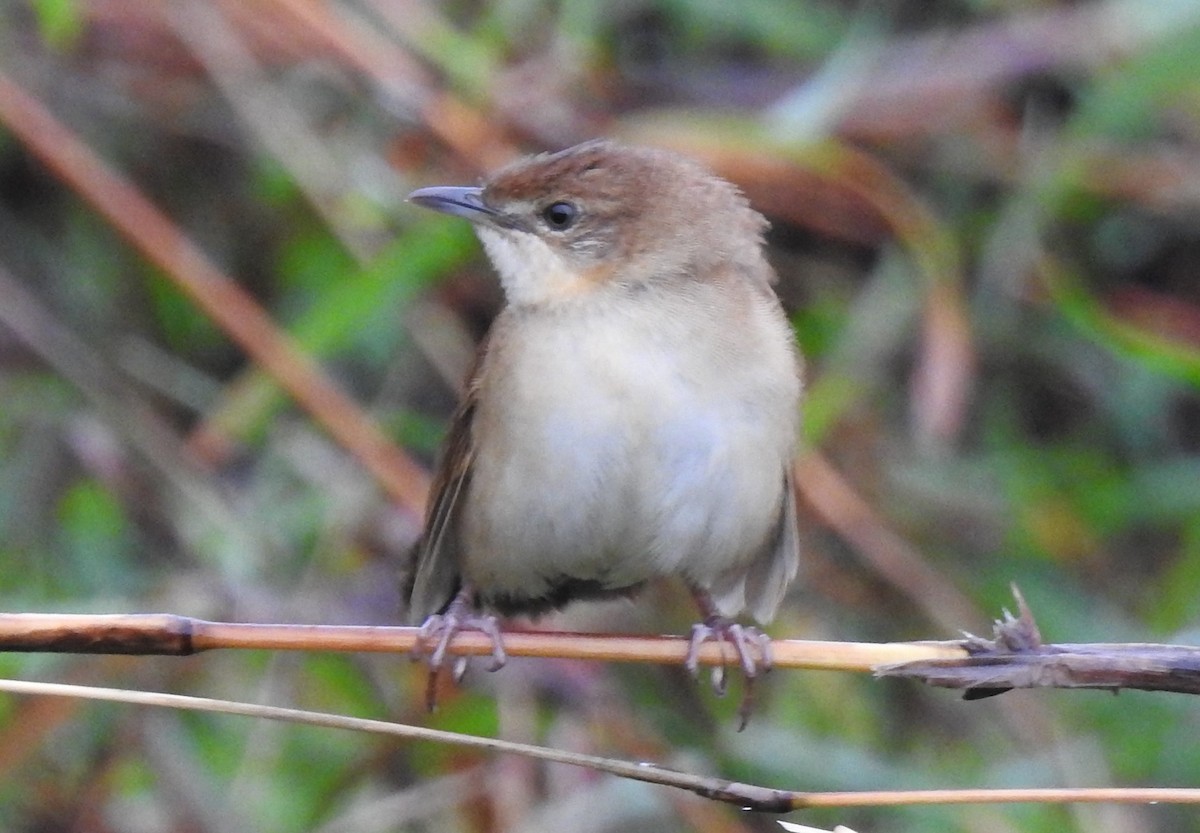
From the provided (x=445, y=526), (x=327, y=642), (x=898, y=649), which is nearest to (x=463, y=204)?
(x=445, y=526)

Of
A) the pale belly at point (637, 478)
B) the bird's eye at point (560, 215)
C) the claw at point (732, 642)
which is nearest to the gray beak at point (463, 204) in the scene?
the bird's eye at point (560, 215)

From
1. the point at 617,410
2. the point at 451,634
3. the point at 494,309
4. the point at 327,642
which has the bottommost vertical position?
the point at 327,642

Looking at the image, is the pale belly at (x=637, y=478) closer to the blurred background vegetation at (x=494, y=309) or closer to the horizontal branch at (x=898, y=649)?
the horizontal branch at (x=898, y=649)

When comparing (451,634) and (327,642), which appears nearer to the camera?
(327,642)

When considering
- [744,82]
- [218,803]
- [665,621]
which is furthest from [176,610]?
[744,82]

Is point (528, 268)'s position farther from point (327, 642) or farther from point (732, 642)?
point (327, 642)

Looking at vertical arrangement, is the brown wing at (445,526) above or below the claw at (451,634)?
above

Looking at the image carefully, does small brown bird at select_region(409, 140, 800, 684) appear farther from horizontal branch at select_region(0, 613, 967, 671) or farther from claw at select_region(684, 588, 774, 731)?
horizontal branch at select_region(0, 613, 967, 671)

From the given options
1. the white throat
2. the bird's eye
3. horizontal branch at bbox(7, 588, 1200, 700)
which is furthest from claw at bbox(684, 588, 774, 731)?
the bird's eye
